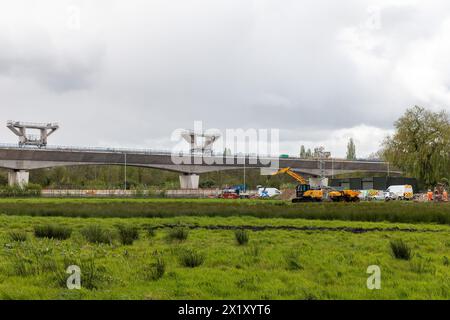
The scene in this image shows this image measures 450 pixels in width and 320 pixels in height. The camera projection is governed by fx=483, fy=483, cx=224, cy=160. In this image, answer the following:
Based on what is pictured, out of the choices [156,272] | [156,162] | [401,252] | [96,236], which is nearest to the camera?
[156,272]

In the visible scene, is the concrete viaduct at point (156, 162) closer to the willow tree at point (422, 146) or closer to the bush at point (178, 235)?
Result: the willow tree at point (422, 146)

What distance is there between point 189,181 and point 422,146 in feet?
154

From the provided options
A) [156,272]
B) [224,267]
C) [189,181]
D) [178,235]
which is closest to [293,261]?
[224,267]

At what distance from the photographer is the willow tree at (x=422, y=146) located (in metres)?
68.8

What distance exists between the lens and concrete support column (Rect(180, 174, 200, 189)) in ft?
323

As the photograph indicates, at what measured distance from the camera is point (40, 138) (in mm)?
94312

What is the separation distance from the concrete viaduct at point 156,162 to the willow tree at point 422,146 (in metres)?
14.4

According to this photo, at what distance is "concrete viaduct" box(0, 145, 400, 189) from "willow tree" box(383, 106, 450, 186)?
14.4m

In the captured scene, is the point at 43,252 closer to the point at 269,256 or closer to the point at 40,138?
the point at 269,256

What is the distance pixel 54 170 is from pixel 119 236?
9848cm

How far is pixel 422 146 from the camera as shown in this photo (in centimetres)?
6969

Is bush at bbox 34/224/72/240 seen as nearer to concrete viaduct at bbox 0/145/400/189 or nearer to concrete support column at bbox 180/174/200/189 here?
concrete viaduct at bbox 0/145/400/189

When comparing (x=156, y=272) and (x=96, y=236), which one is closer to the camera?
(x=156, y=272)

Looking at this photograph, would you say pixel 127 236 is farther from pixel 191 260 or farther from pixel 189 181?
pixel 189 181
